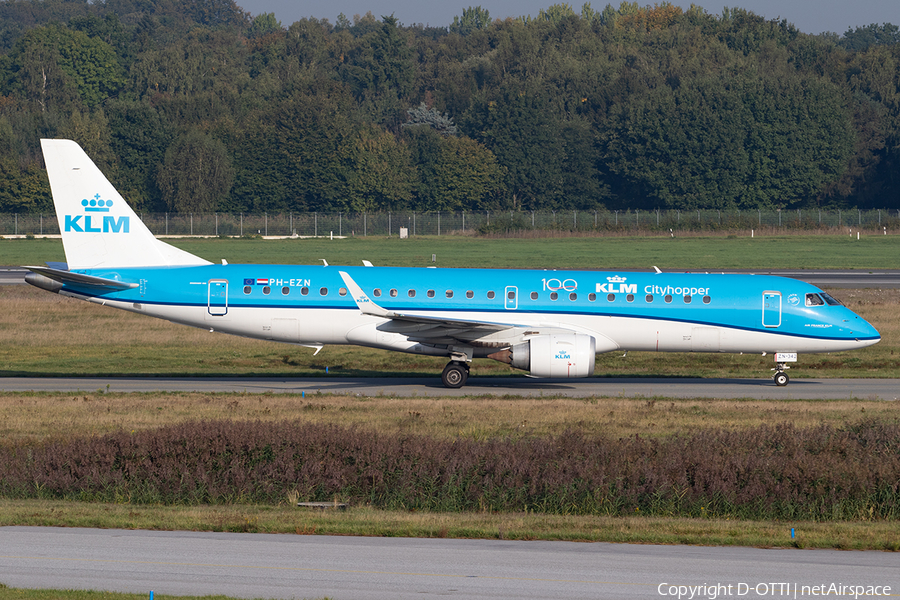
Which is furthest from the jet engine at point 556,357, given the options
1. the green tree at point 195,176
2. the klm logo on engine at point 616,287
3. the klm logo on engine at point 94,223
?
the green tree at point 195,176

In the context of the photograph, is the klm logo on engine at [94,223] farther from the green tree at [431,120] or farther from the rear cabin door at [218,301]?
the green tree at [431,120]

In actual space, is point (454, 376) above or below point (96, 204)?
below

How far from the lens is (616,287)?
30.8 m

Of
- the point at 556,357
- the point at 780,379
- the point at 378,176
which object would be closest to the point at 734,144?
the point at 378,176

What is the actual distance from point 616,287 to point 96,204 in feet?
52.1

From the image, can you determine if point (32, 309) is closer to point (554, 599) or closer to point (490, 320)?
point (490, 320)

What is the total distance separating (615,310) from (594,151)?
359 ft

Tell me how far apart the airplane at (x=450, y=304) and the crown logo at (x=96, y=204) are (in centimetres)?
52

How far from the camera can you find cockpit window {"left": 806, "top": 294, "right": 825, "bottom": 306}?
31047 millimetres

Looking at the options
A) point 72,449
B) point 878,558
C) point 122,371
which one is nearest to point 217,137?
point 122,371

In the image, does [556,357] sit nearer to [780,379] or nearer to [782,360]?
[780,379]

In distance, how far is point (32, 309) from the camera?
157 ft

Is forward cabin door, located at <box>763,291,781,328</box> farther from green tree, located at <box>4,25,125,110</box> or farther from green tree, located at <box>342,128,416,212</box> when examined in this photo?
green tree, located at <box>4,25,125,110</box>

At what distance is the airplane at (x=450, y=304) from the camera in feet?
100
